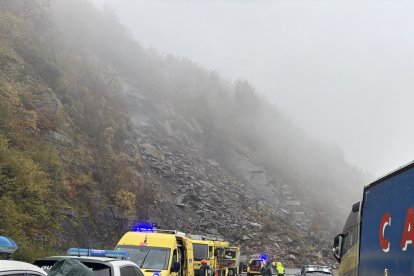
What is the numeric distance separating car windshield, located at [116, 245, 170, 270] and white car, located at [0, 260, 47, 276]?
8192 mm

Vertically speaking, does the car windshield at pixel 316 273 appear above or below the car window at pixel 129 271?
A: above

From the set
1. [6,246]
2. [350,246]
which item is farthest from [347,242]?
[6,246]

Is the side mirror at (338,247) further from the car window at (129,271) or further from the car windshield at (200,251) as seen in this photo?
the car windshield at (200,251)

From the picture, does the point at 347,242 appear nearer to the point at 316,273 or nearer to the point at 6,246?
the point at 6,246

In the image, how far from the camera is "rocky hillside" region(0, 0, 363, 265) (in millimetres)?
22250

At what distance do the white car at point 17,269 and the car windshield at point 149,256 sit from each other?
8192 mm

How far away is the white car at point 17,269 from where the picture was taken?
13.9ft

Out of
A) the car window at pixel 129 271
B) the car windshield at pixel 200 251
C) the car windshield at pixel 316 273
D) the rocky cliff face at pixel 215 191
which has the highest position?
the rocky cliff face at pixel 215 191

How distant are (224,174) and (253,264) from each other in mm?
23282

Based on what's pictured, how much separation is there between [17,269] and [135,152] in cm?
3172

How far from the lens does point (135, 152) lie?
35938mm

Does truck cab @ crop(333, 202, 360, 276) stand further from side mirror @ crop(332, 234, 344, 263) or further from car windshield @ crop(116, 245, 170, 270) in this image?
car windshield @ crop(116, 245, 170, 270)

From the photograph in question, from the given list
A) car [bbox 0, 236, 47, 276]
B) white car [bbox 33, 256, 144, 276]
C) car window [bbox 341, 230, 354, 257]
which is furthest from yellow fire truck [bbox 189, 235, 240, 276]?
car [bbox 0, 236, 47, 276]

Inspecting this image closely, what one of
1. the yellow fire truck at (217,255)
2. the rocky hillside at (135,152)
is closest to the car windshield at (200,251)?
the yellow fire truck at (217,255)
